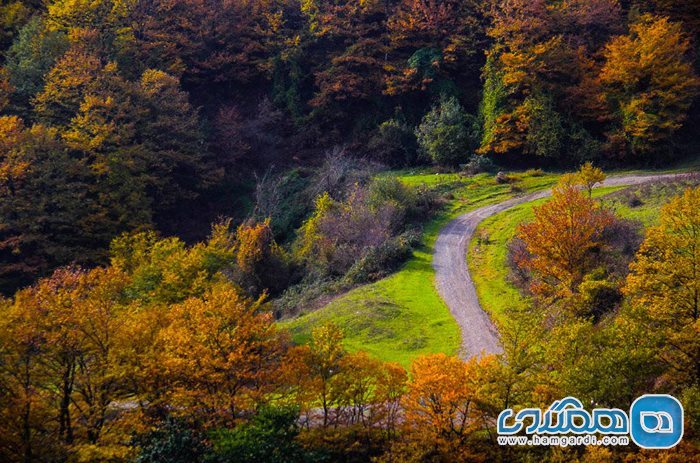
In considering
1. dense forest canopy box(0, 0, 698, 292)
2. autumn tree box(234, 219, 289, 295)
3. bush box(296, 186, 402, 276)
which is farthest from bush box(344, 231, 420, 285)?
dense forest canopy box(0, 0, 698, 292)

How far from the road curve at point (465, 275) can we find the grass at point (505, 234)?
0.52 meters

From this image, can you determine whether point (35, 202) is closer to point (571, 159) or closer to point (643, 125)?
point (571, 159)

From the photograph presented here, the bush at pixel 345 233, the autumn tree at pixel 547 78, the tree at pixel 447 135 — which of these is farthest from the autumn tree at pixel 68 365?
→ the autumn tree at pixel 547 78

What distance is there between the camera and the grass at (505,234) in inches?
1149

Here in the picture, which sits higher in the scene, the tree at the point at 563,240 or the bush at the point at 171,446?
the tree at the point at 563,240

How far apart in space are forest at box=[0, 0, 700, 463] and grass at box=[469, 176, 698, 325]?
216 mm

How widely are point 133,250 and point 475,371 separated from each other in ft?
87.7

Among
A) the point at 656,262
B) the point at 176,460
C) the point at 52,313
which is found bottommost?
the point at 176,460

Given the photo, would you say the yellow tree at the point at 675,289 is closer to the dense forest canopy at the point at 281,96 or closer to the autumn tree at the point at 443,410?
the autumn tree at the point at 443,410

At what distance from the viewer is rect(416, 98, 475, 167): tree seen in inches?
1923

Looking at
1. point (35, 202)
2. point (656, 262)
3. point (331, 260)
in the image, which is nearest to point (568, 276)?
point (656, 262)

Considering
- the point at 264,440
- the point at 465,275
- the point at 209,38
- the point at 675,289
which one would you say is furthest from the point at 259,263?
the point at 209,38

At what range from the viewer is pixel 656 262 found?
20.3m

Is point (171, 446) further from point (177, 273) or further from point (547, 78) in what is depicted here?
point (547, 78)
